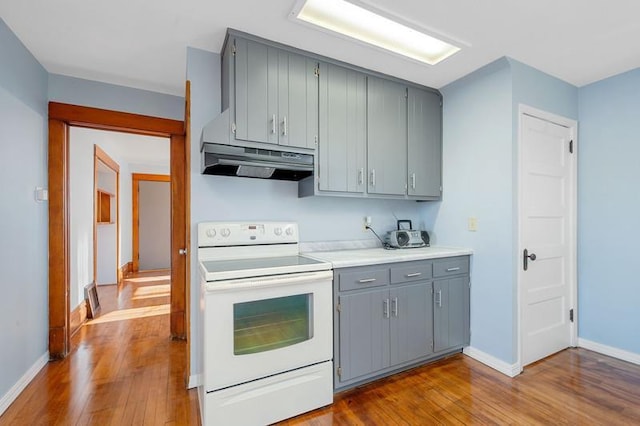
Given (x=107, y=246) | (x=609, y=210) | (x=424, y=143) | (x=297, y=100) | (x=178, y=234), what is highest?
(x=297, y=100)

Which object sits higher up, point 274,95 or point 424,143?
point 274,95

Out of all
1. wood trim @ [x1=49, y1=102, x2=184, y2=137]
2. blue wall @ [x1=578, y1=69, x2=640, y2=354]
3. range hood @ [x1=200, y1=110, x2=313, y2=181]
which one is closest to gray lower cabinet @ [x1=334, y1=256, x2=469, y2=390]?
range hood @ [x1=200, y1=110, x2=313, y2=181]

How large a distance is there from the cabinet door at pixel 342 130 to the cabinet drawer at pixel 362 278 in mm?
679

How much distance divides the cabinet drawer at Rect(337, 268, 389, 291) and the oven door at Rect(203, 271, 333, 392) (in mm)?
124

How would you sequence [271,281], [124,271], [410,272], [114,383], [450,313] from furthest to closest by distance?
1. [124,271]
2. [450,313]
3. [410,272]
4. [114,383]
5. [271,281]

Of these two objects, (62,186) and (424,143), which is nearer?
(62,186)

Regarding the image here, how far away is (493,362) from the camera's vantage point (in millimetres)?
2449

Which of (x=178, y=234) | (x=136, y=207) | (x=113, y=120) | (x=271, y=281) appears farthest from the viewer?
(x=136, y=207)

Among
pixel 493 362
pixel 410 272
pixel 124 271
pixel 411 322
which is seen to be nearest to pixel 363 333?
pixel 411 322

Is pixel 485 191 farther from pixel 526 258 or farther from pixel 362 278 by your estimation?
pixel 362 278

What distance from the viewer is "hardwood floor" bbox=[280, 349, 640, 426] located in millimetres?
1832

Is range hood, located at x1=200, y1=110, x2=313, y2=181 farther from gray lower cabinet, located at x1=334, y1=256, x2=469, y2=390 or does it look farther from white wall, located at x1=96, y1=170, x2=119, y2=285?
white wall, located at x1=96, y1=170, x2=119, y2=285

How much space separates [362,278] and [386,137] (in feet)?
4.19

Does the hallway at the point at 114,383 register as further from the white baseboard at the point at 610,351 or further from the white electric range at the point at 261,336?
the white baseboard at the point at 610,351
